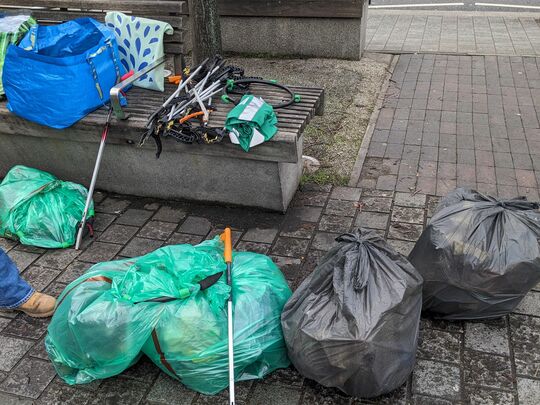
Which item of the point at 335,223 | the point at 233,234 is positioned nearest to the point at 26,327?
the point at 233,234

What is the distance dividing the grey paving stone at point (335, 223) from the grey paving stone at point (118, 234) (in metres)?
1.44

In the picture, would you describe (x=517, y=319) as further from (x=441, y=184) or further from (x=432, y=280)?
(x=441, y=184)

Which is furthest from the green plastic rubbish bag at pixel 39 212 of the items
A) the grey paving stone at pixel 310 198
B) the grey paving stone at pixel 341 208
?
the grey paving stone at pixel 341 208

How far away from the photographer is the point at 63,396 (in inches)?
104

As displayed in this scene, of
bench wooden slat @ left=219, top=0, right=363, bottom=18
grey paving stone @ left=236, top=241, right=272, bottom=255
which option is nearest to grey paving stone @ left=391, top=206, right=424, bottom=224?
grey paving stone @ left=236, top=241, right=272, bottom=255

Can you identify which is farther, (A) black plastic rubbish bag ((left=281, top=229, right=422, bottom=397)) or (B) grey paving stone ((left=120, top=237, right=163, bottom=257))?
(B) grey paving stone ((left=120, top=237, right=163, bottom=257))

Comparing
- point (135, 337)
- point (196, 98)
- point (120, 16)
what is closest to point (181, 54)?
point (120, 16)

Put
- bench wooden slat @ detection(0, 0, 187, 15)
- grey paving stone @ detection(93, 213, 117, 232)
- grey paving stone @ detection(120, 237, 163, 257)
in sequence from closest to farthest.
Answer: grey paving stone @ detection(120, 237, 163, 257) < grey paving stone @ detection(93, 213, 117, 232) < bench wooden slat @ detection(0, 0, 187, 15)

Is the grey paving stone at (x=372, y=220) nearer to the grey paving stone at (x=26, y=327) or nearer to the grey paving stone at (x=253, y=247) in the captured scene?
the grey paving stone at (x=253, y=247)

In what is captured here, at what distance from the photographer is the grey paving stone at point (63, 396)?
103 inches

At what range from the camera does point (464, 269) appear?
2.72 metres

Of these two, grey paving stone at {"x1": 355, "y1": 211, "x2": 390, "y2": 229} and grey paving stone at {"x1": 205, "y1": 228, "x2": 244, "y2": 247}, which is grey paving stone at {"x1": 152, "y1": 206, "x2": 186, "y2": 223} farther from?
grey paving stone at {"x1": 355, "y1": 211, "x2": 390, "y2": 229}

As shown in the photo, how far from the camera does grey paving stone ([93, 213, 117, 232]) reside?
397cm

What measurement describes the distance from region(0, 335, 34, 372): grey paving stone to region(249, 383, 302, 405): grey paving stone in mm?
1363
